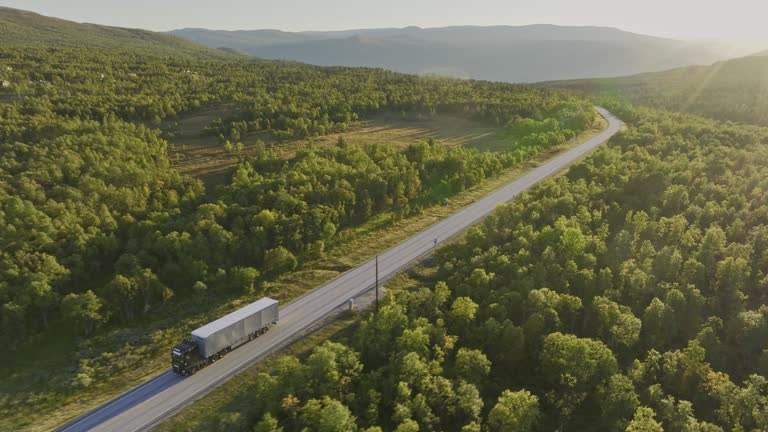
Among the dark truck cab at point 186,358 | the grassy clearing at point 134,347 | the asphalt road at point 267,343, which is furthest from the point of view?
the dark truck cab at point 186,358

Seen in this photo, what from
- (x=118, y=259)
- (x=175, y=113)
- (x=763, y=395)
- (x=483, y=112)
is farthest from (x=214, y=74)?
(x=763, y=395)

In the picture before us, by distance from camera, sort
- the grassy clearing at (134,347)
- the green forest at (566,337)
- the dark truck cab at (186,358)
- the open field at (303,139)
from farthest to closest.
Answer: the open field at (303,139) → the dark truck cab at (186,358) → the grassy clearing at (134,347) → the green forest at (566,337)

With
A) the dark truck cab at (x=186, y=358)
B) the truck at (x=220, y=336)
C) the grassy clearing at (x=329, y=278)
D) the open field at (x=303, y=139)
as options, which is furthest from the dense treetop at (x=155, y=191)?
the dark truck cab at (x=186, y=358)

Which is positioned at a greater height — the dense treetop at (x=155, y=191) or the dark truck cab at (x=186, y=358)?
the dense treetop at (x=155, y=191)

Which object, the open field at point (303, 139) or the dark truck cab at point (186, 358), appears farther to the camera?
the open field at point (303, 139)

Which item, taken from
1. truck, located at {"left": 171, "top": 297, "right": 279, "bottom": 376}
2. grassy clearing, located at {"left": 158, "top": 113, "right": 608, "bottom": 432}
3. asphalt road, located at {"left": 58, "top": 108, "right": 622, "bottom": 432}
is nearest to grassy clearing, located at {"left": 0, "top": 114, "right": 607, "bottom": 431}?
grassy clearing, located at {"left": 158, "top": 113, "right": 608, "bottom": 432}

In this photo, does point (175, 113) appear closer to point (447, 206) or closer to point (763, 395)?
point (447, 206)

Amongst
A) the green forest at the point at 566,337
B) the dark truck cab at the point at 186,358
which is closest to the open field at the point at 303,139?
the dark truck cab at the point at 186,358

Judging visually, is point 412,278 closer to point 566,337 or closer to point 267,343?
point 267,343

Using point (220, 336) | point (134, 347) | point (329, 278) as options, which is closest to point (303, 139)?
point (329, 278)

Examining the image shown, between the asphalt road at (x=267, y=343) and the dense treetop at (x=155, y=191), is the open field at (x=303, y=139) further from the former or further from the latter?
the asphalt road at (x=267, y=343)
